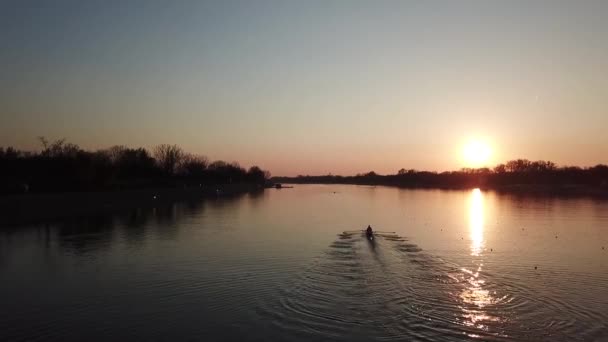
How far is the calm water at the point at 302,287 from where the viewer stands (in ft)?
38.4

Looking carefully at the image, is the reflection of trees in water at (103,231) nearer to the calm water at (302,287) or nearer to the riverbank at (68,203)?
the calm water at (302,287)

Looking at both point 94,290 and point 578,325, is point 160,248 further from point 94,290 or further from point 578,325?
point 578,325

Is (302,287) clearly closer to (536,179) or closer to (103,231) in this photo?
(103,231)

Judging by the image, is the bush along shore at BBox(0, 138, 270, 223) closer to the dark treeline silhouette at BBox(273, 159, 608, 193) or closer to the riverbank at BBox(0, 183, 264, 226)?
the riverbank at BBox(0, 183, 264, 226)

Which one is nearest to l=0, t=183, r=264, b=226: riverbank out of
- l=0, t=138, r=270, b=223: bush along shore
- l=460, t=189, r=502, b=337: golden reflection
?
l=0, t=138, r=270, b=223: bush along shore

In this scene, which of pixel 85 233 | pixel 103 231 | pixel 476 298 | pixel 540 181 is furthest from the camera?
pixel 540 181

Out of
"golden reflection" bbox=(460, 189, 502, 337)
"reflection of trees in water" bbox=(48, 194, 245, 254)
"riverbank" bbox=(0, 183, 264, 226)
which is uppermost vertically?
"riverbank" bbox=(0, 183, 264, 226)

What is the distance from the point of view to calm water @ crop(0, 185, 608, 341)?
11.7 metres

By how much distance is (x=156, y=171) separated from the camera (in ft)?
337

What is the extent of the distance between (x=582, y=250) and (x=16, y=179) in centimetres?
5379

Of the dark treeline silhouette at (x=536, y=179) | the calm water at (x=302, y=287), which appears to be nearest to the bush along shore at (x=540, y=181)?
the dark treeline silhouette at (x=536, y=179)

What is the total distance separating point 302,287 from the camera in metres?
16.0

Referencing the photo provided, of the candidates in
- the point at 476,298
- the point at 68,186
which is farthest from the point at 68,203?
the point at 476,298

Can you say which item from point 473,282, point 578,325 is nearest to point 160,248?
point 473,282
